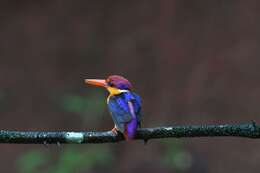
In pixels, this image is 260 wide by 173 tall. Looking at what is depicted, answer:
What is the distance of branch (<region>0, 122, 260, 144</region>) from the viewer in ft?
4.09

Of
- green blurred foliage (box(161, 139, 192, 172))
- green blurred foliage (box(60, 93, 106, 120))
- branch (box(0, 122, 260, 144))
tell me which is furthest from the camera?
green blurred foliage (box(60, 93, 106, 120))

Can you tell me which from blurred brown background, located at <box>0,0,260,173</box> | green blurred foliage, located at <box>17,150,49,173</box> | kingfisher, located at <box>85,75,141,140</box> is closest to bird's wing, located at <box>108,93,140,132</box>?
kingfisher, located at <box>85,75,141,140</box>

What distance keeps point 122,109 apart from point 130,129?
0.05 metres

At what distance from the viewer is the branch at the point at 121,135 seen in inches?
49.1

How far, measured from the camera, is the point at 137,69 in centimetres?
501

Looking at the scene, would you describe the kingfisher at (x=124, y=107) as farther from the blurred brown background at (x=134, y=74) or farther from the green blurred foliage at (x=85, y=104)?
the green blurred foliage at (x=85, y=104)

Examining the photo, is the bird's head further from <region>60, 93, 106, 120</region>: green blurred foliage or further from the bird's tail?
<region>60, 93, 106, 120</region>: green blurred foliage

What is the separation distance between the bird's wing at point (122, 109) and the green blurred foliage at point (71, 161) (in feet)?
11.1

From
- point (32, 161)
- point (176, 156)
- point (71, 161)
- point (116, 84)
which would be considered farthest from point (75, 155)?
point (116, 84)

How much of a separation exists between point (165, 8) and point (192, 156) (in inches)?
40.5

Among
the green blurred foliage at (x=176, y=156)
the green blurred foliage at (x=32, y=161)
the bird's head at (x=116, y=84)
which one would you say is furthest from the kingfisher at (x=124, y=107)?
the green blurred foliage at (x=32, y=161)

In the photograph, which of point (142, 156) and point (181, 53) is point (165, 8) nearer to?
point (181, 53)

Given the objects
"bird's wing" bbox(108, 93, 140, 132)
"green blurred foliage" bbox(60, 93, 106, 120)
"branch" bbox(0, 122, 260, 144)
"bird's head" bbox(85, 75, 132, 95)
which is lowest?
"branch" bbox(0, 122, 260, 144)

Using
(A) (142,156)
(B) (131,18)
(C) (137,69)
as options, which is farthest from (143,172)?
(B) (131,18)
